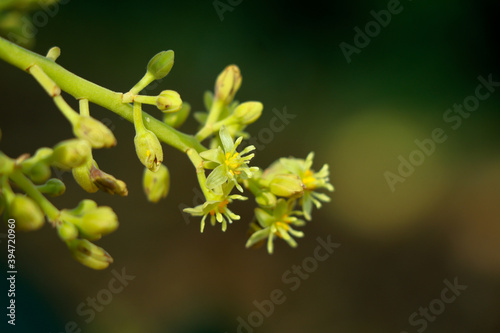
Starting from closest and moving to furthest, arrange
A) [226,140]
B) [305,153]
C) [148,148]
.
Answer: [148,148]
[226,140]
[305,153]

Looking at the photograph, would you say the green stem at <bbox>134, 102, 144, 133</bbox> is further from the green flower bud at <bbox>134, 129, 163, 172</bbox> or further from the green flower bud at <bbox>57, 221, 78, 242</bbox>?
the green flower bud at <bbox>57, 221, 78, 242</bbox>

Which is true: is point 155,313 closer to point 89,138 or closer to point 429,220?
point 429,220

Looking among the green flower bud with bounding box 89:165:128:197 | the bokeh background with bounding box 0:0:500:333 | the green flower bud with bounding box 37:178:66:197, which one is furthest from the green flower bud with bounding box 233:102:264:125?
the bokeh background with bounding box 0:0:500:333

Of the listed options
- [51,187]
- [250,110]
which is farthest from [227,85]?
[51,187]

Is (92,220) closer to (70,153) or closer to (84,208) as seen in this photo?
(84,208)

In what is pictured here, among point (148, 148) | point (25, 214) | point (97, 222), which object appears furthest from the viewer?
point (148, 148)
